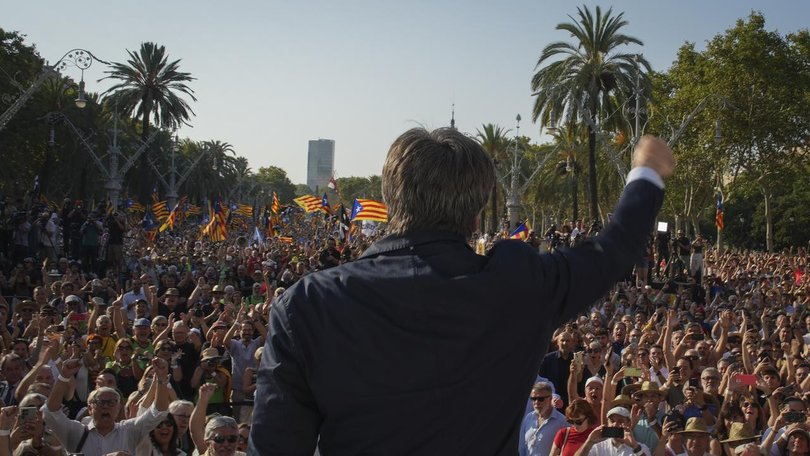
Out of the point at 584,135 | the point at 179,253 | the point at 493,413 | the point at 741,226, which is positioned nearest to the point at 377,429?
the point at 493,413

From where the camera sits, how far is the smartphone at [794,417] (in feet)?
23.4

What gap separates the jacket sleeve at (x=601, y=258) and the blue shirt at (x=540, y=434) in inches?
212

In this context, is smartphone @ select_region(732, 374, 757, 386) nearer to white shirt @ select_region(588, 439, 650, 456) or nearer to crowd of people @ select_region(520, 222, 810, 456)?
crowd of people @ select_region(520, 222, 810, 456)

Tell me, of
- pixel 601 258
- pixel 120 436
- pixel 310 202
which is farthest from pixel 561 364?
pixel 310 202

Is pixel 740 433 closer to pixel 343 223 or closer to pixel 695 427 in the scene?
pixel 695 427

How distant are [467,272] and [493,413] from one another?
12.1 inches

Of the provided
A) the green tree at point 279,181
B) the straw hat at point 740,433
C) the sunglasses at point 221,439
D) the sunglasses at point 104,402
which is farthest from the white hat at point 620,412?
the green tree at point 279,181

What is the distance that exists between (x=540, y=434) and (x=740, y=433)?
Result: 1633 mm

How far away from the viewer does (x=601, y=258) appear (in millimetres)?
1967

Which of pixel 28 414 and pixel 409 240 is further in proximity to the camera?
pixel 28 414

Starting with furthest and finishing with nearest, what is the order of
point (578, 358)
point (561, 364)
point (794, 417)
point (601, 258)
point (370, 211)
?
point (370, 211), point (561, 364), point (578, 358), point (794, 417), point (601, 258)

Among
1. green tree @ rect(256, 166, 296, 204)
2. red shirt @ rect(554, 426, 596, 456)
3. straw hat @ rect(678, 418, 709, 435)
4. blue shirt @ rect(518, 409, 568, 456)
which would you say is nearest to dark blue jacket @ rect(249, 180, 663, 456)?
red shirt @ rect(554, 426, 596, 456)

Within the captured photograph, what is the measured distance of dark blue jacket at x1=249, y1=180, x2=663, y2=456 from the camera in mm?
1854

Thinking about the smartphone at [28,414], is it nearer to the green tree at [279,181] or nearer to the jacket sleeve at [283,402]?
the jacket sleeve at [283,402]
